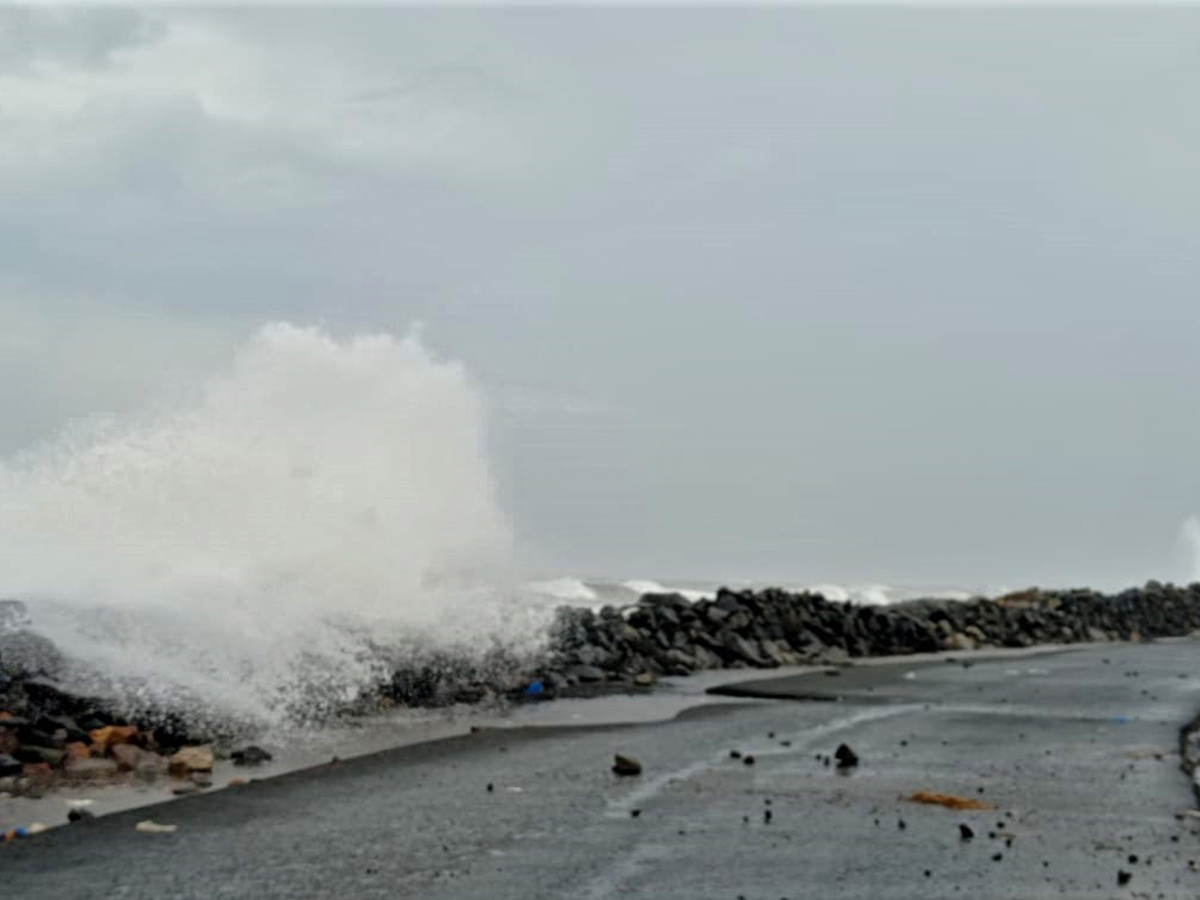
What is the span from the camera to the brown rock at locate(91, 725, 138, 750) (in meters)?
10.7

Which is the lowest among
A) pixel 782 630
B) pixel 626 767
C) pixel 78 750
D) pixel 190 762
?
pixel 626 767

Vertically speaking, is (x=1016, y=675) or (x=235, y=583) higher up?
(x=235, y=583)

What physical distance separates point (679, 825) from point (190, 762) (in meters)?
4.44

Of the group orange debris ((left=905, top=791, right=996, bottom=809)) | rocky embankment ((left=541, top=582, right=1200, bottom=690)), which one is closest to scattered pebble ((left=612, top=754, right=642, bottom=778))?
orange debris ((left=905, top=791, right=996, bottom=809))

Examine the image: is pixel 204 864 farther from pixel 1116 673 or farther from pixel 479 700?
pixel 1116 673

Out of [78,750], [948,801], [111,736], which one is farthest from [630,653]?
[948,801]

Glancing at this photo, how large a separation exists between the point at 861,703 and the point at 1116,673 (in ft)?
26.0

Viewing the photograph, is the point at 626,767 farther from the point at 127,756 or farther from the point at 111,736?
the point at 111,736

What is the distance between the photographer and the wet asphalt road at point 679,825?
6.75 metres

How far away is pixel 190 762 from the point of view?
10.3 m

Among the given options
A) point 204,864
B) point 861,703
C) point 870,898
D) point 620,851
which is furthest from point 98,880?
point 861,703

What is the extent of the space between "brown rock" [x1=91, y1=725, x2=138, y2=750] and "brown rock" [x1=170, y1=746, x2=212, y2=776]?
2.15ft

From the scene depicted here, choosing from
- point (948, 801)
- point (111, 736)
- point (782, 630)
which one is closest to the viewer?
point (948, 801)

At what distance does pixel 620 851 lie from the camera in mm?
7465
